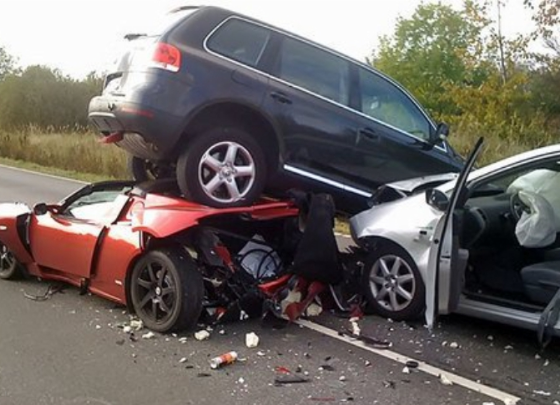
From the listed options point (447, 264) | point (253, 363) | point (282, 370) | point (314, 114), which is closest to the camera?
point (282, 370)

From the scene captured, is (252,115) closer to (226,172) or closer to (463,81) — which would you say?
(226,172)

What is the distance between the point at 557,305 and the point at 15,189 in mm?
13849

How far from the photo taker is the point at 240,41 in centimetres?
629

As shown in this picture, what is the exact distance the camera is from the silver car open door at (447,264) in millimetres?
4891

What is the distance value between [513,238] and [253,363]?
95.3 inches

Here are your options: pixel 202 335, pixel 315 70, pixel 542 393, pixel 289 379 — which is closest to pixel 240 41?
pixel 315 70

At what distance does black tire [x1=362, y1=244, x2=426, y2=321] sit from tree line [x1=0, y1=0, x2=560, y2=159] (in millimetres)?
12239

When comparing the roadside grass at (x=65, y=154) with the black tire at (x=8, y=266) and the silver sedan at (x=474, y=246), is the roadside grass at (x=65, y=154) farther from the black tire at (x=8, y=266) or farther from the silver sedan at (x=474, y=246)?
the silver sedan at (x=474, y=246)

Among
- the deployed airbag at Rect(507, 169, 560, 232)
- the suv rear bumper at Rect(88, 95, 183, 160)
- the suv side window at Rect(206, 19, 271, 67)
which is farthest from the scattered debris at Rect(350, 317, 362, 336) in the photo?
the suv side window at Rect(206, 19, 271, 67)

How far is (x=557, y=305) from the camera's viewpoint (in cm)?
459

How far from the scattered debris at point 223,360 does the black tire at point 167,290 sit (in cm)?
54

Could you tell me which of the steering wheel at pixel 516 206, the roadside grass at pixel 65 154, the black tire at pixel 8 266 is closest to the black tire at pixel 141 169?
the black tire at pixel 8 266

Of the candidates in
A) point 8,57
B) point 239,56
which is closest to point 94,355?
point 239,56

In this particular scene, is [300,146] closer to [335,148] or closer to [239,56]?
[335,148]
